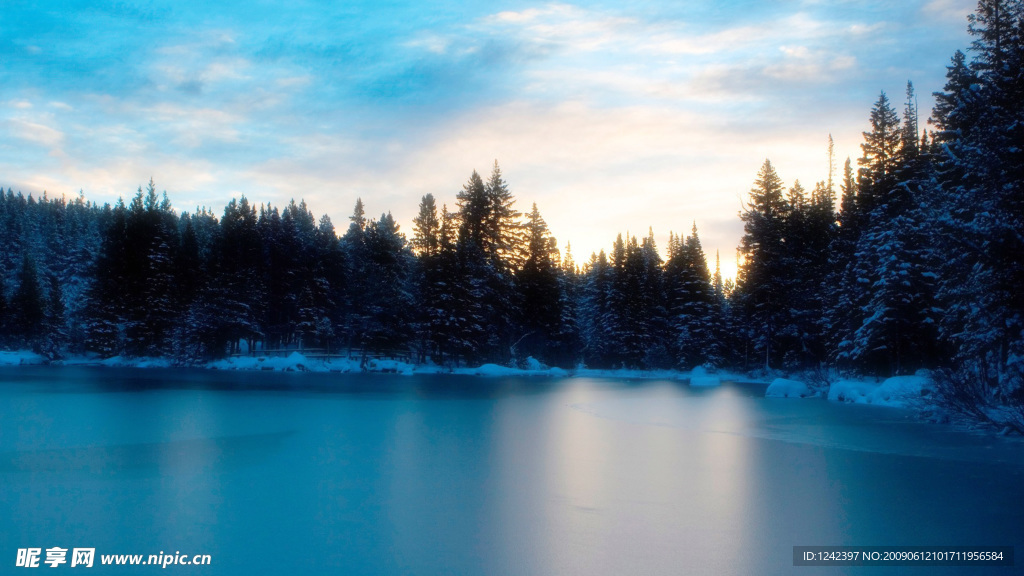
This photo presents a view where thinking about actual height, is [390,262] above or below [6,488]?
above

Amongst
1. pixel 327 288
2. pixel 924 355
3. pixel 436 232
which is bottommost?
pixel 924 355

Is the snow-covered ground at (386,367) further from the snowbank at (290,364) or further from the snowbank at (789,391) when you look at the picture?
the snowbank at (789,391)

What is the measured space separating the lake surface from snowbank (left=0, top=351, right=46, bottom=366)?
43.7 metres

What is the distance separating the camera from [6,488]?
8.84m

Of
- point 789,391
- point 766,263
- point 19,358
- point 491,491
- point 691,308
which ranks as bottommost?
point 491,491

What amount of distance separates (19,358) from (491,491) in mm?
59381

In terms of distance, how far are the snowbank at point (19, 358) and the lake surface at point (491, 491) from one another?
4374 centimetres

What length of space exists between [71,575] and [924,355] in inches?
Answer: 1256

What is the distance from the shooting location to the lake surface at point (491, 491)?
6484mm

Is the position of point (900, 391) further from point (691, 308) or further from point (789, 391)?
point (691, 308)

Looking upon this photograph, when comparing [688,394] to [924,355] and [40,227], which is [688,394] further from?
[40,227]

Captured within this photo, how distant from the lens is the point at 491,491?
906 centimetres

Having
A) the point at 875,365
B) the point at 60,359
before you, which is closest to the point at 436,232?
the point at 60,359

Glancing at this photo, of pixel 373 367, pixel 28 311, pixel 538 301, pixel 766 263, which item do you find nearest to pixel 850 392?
pixel 766 263
